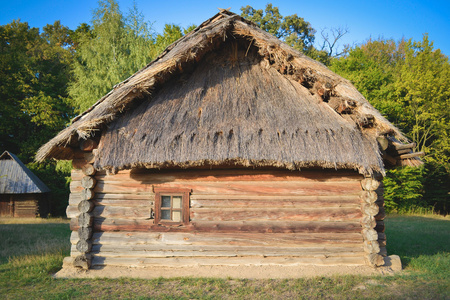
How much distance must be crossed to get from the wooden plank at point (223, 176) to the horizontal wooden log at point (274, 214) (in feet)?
2.27

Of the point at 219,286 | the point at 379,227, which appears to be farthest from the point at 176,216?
the point at 379,227

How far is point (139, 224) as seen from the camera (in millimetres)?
7051

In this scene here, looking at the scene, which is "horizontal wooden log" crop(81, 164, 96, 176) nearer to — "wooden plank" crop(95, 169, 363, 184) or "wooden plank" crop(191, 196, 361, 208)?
"wooden plank" crop(95, 169, 363, 184)

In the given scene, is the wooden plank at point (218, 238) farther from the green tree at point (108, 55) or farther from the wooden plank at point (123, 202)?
the green tree at point (108, 55)

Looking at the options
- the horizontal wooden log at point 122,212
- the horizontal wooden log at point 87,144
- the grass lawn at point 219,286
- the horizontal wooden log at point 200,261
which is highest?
the horizontal wooden log at point 87,144

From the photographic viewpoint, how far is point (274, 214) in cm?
709

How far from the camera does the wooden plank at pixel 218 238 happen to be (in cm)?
700

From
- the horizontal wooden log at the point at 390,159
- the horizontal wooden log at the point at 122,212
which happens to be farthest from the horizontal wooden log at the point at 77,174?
the horizontal wooden log at the point at 390,159

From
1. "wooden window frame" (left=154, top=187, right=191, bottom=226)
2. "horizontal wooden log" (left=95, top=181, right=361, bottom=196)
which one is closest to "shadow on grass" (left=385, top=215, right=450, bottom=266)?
"horizontal wooden log" (left=95, top=181, right=361, bottom=196)

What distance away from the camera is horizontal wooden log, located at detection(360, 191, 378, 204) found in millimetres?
6877

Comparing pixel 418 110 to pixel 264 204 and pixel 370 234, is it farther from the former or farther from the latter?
pixel 264 204

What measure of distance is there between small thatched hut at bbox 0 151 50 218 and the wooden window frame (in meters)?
16.1

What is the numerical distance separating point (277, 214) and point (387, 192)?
18.1m

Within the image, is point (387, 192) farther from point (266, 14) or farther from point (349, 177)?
point (266, 14)
